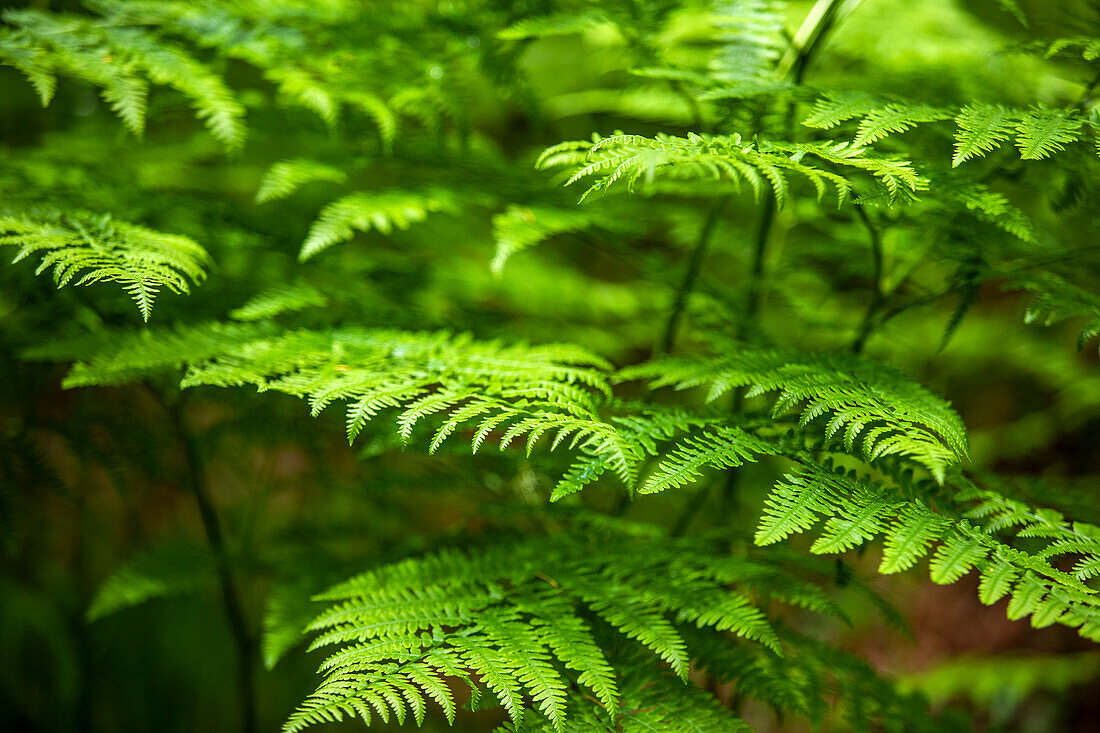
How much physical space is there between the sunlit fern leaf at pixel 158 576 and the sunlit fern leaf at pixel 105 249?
0.70 metres

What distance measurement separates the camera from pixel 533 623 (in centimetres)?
92

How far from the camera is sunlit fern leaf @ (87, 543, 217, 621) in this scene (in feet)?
4.46

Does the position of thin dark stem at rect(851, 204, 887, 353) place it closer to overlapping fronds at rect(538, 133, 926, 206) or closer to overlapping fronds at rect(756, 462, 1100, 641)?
overlapping fronds at rect(538, 133, 926, 206)

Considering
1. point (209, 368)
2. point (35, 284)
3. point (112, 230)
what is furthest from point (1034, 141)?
point (35, 284)

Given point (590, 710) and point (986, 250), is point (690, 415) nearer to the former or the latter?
point (590, 710)

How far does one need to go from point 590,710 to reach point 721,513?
66 cm

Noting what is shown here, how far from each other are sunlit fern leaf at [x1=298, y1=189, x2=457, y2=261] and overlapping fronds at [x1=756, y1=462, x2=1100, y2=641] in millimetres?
790

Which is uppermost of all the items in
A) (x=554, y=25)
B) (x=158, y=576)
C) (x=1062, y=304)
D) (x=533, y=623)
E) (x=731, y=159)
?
(x=554, y=25)

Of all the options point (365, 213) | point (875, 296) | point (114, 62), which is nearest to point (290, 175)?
point (365, 213)

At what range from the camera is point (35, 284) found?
1313 mm

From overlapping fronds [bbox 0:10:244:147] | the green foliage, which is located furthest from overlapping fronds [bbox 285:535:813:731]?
overlapping fronds [bbox 0:10:244:147]

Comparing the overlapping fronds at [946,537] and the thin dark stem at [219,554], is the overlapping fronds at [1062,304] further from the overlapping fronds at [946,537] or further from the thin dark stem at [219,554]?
the thin dark stem at [219,554]

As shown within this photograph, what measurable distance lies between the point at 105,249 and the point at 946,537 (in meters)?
1.16

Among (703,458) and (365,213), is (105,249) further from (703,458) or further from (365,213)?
(703,458)
